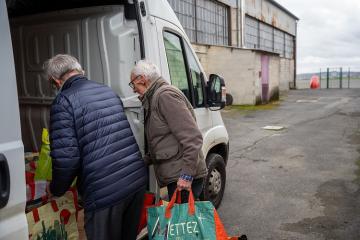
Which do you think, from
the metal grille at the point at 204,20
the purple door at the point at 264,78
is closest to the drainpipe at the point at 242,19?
the metal grille at the point at 204,20

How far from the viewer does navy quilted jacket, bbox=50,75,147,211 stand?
8.25 ft

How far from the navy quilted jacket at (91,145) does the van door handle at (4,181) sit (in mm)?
598

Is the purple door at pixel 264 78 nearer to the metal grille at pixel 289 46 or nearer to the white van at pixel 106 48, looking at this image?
the white van at pixel 106 48

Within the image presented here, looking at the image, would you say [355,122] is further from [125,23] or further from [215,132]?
[125,23]

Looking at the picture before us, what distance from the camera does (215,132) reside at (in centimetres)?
462

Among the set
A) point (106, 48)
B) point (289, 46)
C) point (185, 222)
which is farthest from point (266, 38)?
point (185, 222)

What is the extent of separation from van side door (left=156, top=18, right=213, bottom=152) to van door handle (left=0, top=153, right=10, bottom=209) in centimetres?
193

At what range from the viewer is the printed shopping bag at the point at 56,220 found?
2.66m

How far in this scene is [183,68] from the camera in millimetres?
4082

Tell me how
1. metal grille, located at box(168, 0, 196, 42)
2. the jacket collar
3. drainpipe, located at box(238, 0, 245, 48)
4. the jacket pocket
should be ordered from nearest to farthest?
the jacket collar < the jacket pocket < metal grille, located at box(168, 0, 196, 42) < drainpipe, located at box(238, 0, 245, 48)

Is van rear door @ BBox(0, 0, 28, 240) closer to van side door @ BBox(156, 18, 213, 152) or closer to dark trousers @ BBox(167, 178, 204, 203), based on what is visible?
dark trousers @ BBox(167, 178, 204, 203)

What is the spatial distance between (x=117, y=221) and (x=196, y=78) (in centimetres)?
196

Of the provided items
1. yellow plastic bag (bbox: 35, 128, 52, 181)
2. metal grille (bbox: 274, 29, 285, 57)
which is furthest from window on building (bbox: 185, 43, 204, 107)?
metal grille (bbox: 274, 29, 285, 57)

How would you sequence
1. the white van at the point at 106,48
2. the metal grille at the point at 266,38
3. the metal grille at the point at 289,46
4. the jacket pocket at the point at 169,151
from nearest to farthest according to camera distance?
the jacket pocket at the point at 169,151 → the white van at the point at 106,48 → the metal grille at the point at 266,38 → the metal grille at the point at 289,46
